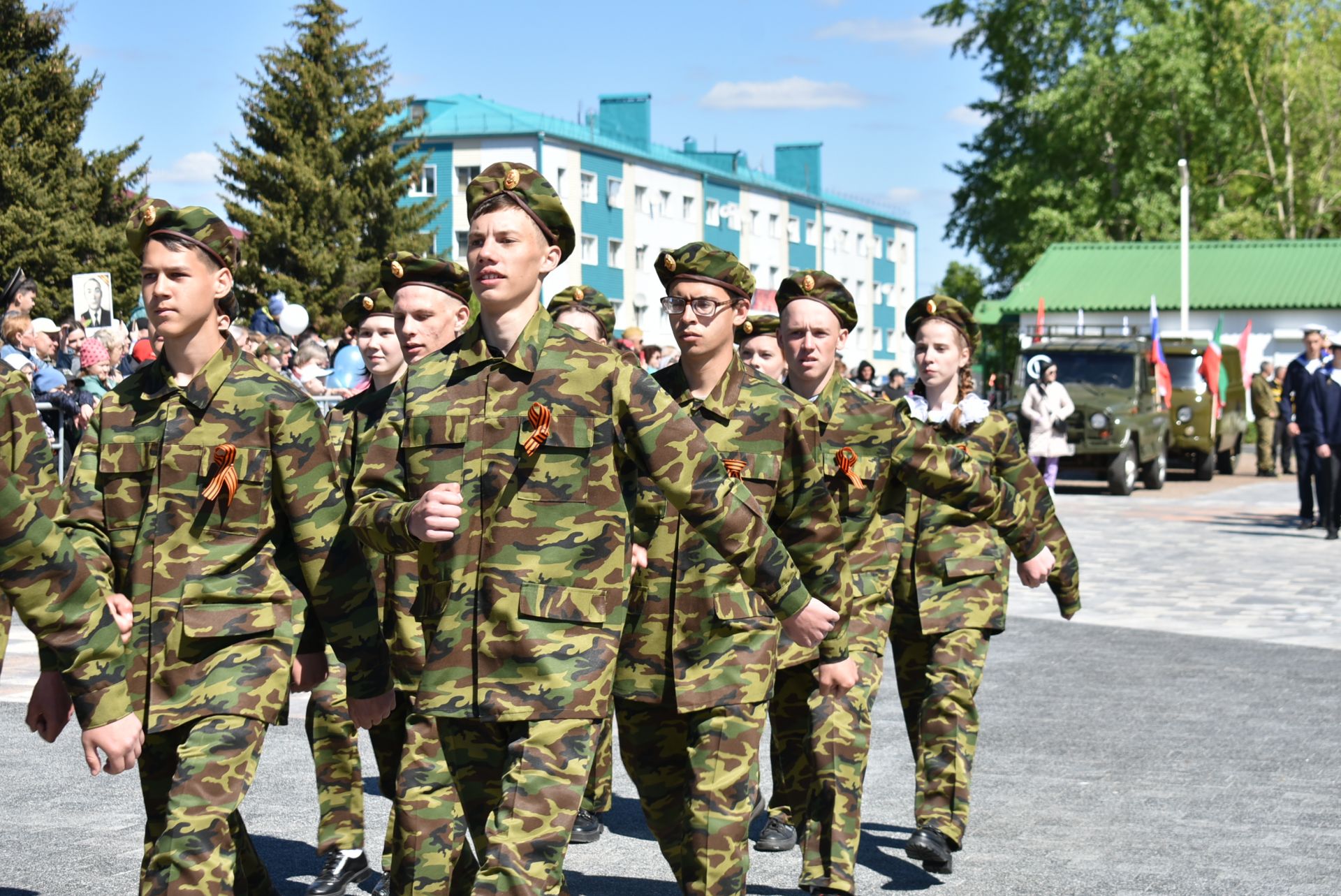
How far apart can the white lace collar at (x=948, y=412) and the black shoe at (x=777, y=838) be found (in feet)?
5.36

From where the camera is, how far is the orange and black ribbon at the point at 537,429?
14.2 ft

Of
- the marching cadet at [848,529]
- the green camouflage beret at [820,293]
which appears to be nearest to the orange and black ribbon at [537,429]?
the marching cadet at [848,529]

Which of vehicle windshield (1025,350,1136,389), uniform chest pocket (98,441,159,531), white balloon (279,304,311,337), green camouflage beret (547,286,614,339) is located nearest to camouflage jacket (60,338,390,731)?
uniform chest pocket (98,441,159,531)

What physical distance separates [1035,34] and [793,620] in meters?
56.7

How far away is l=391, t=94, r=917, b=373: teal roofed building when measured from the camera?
6894 centimetres

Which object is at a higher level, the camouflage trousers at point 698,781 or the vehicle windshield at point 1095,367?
the vehicle windshield at point 1095,367

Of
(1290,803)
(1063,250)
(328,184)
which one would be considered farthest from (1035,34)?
(1290,803)

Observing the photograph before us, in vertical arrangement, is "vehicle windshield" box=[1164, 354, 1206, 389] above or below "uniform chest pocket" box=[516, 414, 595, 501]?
above

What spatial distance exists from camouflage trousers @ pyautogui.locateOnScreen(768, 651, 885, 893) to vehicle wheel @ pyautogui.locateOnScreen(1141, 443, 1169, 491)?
24090mm

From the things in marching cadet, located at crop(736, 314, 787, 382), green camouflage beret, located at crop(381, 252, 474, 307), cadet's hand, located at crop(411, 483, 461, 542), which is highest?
green camouflage beret, located at crop(381, 252, 474, 307)

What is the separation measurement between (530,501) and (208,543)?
852mm

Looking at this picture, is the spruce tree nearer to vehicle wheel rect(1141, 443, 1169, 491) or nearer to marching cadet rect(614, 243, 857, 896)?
vehicle wheel rect(1141, 443, 1169, 491)

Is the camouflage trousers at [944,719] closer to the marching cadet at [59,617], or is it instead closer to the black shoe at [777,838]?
the black shoe at [777,838]

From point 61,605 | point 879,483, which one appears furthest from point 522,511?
point 879,483
